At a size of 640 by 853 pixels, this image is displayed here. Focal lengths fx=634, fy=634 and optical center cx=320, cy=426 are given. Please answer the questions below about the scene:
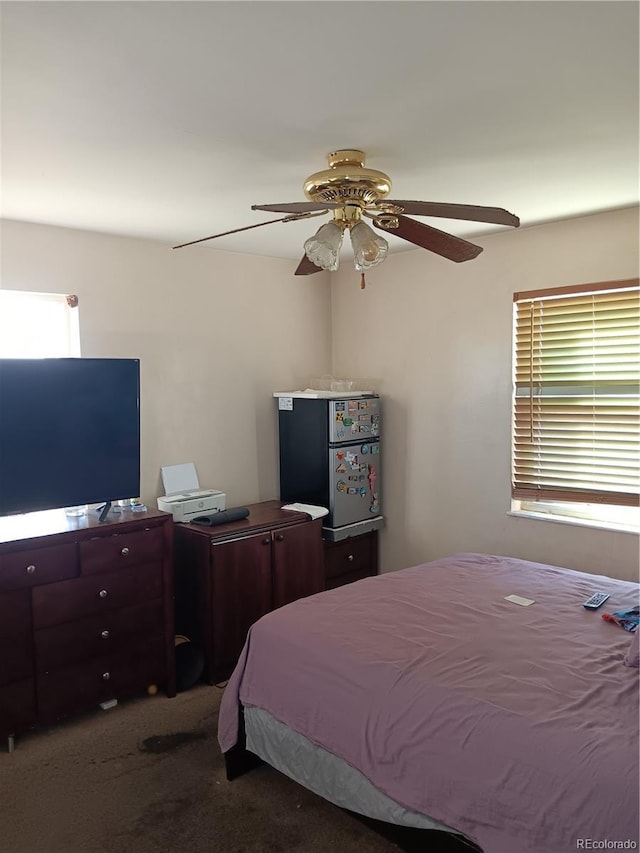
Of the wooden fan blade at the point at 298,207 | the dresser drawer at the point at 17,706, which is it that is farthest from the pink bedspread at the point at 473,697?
the wooden fan blade at the point at 298,207

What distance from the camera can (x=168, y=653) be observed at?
129 inches

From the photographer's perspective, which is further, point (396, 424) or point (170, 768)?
point (396, 424)

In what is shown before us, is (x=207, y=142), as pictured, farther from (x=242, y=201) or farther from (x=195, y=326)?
(x=195, y=326)

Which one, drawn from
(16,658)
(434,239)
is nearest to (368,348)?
(434,239)

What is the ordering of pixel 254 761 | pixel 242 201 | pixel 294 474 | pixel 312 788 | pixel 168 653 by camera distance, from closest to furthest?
pixel 312 788, pixel 254 761, pixel 242 201, pixel 168 653, pixel 294 474

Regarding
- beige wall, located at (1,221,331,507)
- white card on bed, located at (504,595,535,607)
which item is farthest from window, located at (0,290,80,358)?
white card on bed, located at (504,595,535,607)

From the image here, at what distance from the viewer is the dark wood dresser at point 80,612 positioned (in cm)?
279

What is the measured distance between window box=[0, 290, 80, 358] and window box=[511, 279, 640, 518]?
2.59 meters

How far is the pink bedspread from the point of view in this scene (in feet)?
5.37

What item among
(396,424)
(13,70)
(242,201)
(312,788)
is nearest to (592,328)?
(396,424)

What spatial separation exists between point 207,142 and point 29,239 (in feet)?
4.99

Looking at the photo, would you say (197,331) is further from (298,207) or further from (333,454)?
(298,207)

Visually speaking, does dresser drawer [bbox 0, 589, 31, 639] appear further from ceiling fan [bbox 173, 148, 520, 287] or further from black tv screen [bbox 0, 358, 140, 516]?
ceiling fan [bbox 173, 148, 520, 287]

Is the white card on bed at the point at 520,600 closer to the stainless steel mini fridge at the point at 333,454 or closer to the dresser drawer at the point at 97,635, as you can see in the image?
the stainless steel mini fridge at the point at 333,454
